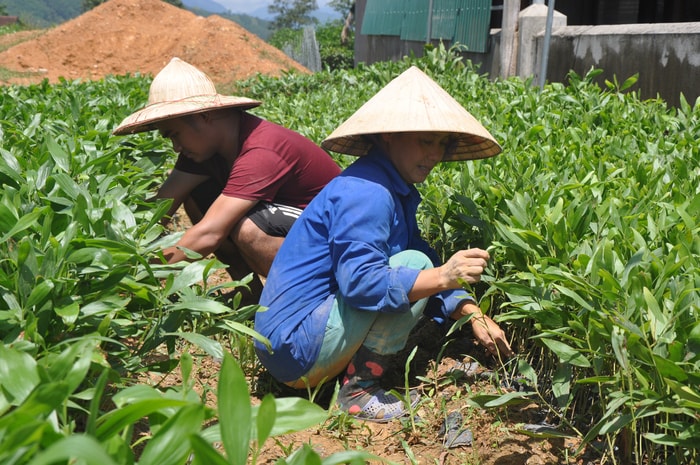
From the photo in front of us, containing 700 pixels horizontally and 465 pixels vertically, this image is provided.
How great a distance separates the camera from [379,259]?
273cm

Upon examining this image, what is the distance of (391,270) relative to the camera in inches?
107

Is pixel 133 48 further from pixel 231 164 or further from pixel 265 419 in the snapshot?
pixel 265 419

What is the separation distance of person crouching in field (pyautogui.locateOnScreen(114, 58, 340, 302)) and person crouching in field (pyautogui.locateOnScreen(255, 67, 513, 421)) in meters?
0.54

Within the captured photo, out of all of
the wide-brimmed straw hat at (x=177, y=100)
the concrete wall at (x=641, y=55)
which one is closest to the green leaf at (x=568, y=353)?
the wide-brimmed straw hat at (x=177, y=100)

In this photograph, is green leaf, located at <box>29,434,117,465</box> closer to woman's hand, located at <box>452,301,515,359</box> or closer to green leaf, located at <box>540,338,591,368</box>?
green leaf, located at <box>540,338,591,368</box>

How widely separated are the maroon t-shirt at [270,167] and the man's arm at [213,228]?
0.04m

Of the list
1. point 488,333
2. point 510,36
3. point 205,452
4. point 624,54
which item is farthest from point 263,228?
point 510,36

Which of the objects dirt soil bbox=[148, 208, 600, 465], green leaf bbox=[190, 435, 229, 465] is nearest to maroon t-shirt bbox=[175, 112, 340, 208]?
dirt soil bbox=[148, 208, 600, 465]

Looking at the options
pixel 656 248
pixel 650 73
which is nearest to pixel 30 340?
pixel 656 248

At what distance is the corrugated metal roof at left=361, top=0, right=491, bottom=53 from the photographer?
10227 millimetres

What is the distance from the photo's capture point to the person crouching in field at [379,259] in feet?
9.18

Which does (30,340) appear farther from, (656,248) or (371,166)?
(656,248)

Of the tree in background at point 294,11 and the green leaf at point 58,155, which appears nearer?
the green leaf at point 58,155

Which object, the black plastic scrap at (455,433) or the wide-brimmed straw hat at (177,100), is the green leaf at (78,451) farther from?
the wide-brimmed straw hat at (177,100)
